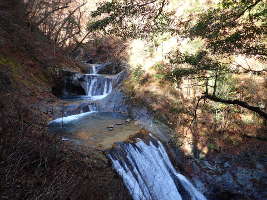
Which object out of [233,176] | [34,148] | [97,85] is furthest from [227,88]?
[34,148]

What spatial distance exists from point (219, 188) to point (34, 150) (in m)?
8.00

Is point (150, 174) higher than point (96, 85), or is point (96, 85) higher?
point (96, 85)

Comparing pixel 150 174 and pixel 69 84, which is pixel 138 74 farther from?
pixel 150 174

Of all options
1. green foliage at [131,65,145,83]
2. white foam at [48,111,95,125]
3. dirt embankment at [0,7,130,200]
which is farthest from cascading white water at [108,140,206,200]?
green foliage at [131,65,145,83]

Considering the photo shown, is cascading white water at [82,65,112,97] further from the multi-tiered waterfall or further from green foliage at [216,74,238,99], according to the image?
green foliage at [216,74,238,99]

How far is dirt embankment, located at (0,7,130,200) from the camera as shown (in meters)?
2.97

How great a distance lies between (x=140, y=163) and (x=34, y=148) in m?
3.69

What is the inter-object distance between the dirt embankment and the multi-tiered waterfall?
56 centimetres

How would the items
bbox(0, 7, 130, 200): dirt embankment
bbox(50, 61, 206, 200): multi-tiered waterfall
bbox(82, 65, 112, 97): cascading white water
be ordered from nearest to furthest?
bbox(0, 7, 130, 200): dirt embankment < bbox(50, 61, 206, 200): multi-tiered waterfall < bbox(82, 65, 112, 97): cascading white water

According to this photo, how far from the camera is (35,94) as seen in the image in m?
10.9

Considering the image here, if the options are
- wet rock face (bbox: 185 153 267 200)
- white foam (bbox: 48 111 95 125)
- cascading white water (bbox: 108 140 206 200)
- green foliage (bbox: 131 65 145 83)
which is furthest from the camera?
green foliage (bbox: 131 65 145 83)

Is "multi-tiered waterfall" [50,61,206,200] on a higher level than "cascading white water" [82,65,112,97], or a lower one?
lower

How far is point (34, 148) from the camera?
13.1 feet

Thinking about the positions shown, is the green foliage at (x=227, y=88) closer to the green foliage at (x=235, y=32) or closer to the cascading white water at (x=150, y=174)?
the cascading white water at (x=150, y=174)
